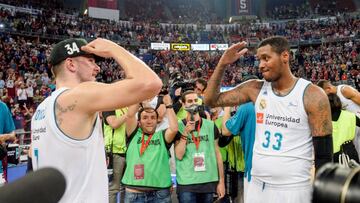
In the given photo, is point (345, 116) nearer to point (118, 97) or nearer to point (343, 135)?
point (343, 135)

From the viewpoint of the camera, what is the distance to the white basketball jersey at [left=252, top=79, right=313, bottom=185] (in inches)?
115

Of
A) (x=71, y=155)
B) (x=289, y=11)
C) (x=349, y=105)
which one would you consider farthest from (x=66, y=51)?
(x=289, y=11)

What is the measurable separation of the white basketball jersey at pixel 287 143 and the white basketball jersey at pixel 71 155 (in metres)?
1.36

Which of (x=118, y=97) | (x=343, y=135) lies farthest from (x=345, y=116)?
(x=118, y=97)

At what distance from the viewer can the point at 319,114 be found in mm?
2807

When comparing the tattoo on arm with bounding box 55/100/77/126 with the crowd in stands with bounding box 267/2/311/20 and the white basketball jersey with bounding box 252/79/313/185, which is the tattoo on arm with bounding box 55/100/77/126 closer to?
the white basketball jersey with bounding box 252/79/313/185

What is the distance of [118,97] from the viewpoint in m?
2.04

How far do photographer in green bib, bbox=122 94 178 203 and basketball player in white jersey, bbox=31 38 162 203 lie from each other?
187 centimetres

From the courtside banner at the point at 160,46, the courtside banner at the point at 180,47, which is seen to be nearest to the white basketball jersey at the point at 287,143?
the courtside banner at the point at 160,46

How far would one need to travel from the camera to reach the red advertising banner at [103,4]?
35.9 meters

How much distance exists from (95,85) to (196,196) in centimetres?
254

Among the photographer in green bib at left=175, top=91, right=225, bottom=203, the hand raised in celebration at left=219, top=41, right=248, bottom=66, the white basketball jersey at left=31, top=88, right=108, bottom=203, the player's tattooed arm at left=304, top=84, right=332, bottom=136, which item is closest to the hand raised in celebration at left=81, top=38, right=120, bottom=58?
the white basketball jersey at left=31, top=88, right=108, bottom=203

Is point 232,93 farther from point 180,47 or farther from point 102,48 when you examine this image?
point 180,47

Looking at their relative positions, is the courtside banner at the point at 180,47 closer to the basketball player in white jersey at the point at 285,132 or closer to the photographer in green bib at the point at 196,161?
the photographer in green bib at the point at 196,161
